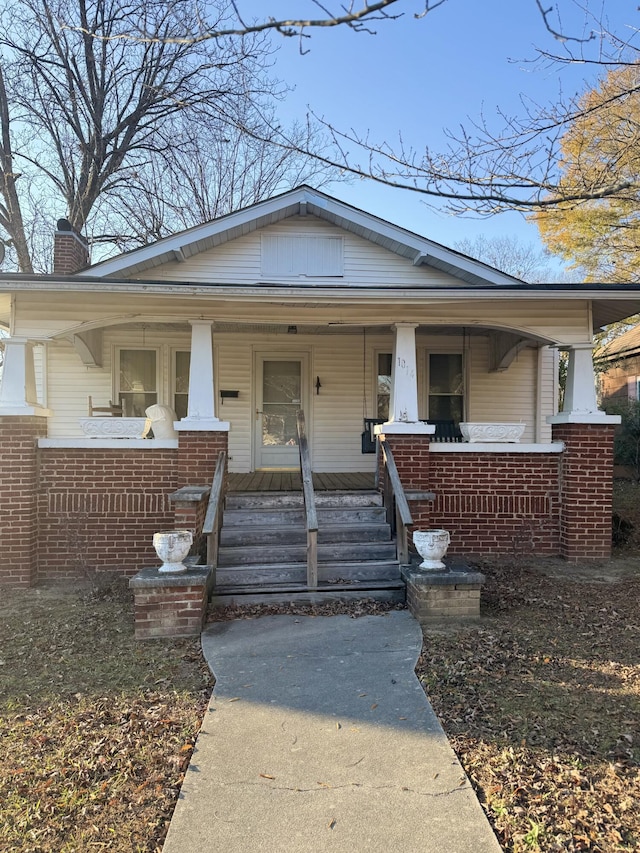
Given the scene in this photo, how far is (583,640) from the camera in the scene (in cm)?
438

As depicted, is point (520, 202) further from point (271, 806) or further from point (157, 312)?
point (157, 312)

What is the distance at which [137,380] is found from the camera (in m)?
9.59

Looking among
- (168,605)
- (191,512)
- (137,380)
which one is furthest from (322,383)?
(168,605)

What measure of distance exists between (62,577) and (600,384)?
2160 cm

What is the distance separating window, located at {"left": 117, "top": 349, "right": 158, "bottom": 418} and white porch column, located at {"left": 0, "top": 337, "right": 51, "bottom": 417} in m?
2.95

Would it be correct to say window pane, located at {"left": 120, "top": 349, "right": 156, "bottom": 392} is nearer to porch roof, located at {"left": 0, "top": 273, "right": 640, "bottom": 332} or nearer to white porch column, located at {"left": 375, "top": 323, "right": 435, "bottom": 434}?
porch roof, located at {"left": 0, "top": 273, "right": 640, "bottom": 332}

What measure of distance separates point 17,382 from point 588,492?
7085 millimetres

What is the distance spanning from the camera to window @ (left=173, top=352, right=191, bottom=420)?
9.61m

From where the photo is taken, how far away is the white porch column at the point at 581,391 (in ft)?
22.5

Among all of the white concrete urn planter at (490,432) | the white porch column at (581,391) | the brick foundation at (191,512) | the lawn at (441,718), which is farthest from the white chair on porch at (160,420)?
the white porch column at (581,391)

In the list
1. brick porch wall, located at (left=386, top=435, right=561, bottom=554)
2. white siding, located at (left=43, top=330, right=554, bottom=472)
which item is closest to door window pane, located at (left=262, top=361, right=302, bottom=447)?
white siding, located at (left=43, top=330, right=554, bottom=472)

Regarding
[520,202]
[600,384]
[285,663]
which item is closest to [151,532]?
[285,663]

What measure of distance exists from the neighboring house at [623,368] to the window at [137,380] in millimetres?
14706

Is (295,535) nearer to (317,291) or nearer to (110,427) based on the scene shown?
(110,427)
